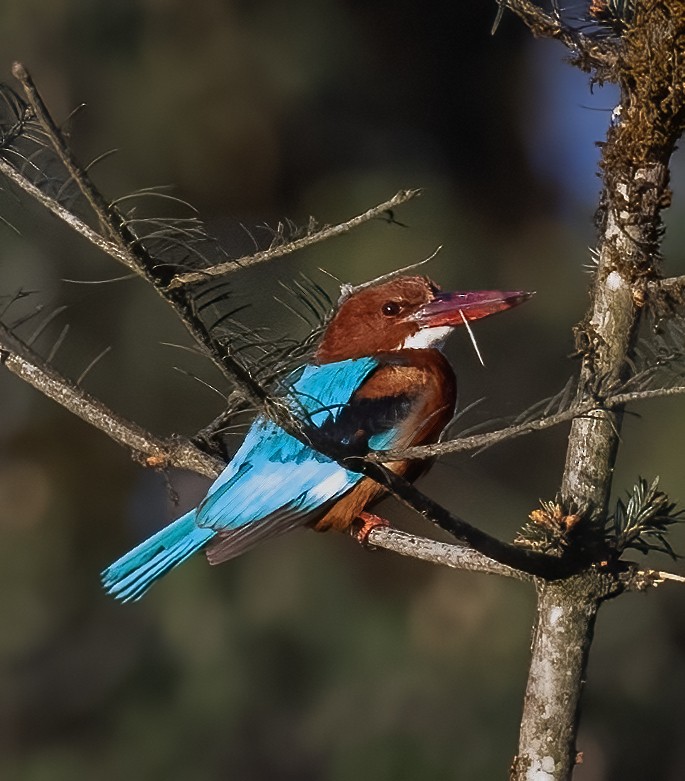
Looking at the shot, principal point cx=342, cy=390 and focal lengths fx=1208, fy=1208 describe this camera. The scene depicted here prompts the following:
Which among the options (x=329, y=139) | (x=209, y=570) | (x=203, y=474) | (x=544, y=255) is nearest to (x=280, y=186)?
(x=329, y=139)

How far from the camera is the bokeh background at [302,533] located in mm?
3785

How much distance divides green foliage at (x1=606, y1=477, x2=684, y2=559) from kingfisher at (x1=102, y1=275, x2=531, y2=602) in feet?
2.21

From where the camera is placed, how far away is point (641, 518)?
1715mm

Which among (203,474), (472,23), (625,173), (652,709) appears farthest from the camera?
(472,23)

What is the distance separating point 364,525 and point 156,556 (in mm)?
486

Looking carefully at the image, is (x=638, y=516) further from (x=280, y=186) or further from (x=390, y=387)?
(x=280, y=186)

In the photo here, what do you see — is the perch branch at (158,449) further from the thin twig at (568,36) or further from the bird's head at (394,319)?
the thin twig at (568,36)

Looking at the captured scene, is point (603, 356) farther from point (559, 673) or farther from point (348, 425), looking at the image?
point (348, 425)

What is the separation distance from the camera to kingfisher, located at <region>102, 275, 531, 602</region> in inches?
98.2

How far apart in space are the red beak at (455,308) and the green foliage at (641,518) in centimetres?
83

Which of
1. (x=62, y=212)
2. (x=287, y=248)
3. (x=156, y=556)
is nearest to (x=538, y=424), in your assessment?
(x=287, y=248)

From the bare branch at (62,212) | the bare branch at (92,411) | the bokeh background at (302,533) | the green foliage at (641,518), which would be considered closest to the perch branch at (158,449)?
the bare branch at (92,411)

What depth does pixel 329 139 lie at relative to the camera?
432 centimetres

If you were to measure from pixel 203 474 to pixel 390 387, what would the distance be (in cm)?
47
